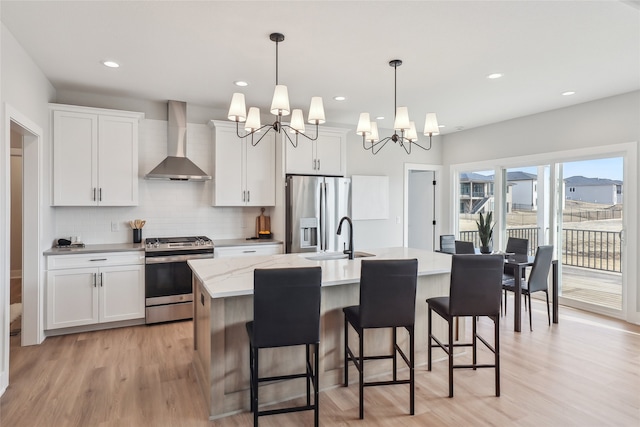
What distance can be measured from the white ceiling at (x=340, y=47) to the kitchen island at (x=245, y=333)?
1818 mm

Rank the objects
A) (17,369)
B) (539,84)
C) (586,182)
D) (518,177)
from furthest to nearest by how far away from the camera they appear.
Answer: (518,177) → (586,182) → (539,84) → (17,369)

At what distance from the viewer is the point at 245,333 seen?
8.18ft

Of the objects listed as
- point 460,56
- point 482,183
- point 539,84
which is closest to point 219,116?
point 460,56

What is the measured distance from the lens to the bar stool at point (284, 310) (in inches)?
83.1

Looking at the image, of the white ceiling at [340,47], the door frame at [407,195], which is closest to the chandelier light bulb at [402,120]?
the white ceiling at [340,47]

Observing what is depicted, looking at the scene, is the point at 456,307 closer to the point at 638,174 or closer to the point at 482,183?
the point at 638,174

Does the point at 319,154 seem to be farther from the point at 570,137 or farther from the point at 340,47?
the point at 570,137

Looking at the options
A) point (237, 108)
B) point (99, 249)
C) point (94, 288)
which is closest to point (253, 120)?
point (237, 108)

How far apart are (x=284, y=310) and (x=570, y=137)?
4766 millimetres

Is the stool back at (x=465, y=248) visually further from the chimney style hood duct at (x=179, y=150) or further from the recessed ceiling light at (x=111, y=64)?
the recessed ceiling light at (x=111, y=64)

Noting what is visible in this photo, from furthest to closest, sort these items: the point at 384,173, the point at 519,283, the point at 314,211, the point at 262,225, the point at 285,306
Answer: the point at 384,173 → the point at 262,225 → the point at 314,211 → the point at 519,283 → the point at 285,306

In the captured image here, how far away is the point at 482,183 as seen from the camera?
6355mm

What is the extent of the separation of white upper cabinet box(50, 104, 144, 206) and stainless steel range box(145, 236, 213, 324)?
730 mm

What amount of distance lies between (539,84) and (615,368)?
2873mm
